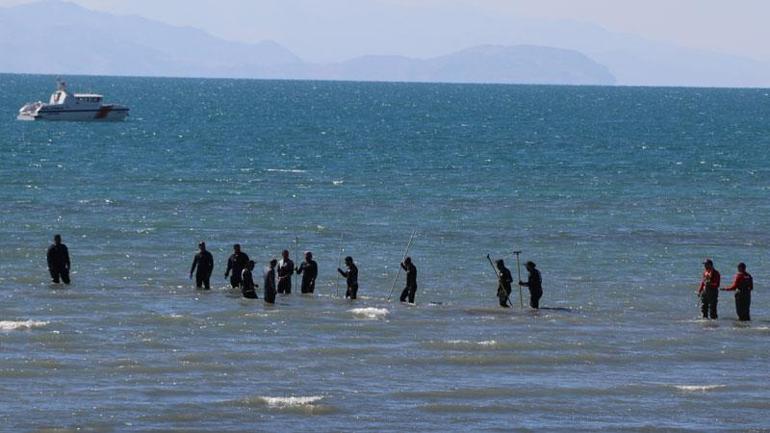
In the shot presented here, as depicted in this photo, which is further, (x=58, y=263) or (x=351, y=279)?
(x=58, y=263)

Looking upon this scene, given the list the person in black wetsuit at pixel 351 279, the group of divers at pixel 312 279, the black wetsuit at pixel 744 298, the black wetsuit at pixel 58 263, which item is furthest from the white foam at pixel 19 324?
the black wetsuit at pixel 744 298

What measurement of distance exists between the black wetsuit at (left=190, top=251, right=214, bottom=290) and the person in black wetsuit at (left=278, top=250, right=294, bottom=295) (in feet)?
5.42

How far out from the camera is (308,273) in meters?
34.5

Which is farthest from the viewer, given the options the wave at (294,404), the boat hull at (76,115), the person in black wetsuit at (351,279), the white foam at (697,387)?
the boat hull at (76,115)

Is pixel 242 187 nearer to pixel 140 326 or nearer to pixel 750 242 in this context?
pixel 750 242

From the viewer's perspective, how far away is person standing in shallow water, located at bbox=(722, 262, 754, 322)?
31672mm

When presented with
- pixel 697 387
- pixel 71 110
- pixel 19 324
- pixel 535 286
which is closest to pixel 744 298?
pixel 535 286

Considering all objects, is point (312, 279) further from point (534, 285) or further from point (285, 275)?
point (534, 285)

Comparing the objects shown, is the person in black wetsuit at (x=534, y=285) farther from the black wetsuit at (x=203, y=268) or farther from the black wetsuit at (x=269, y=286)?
the black wetsuit at (x=203, y=268)

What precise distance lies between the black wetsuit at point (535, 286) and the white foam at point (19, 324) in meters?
10.1

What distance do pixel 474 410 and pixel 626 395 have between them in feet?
9.16

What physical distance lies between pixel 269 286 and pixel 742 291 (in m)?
9.86

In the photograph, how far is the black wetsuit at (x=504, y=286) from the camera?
33.4 meters

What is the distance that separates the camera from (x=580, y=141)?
100875 mm
